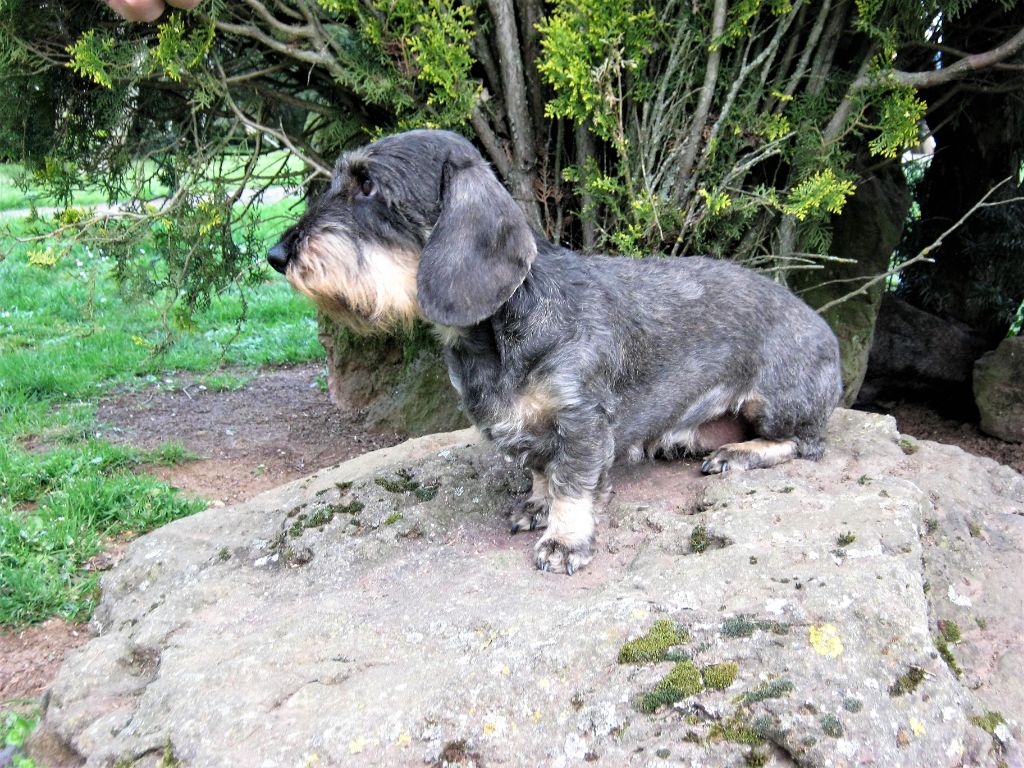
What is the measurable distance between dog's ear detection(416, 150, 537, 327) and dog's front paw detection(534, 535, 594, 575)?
94 cm

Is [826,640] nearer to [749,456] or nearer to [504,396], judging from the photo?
[504,396]

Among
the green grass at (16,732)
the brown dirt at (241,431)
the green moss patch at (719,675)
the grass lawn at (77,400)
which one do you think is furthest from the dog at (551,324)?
the brown dirt at (241,431)

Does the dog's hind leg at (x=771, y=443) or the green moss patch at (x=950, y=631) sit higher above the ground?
the dog's hind leg at (x=771, y=443)

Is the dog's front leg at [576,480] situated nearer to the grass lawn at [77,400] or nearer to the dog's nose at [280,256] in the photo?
the dog's nose at [280,256]

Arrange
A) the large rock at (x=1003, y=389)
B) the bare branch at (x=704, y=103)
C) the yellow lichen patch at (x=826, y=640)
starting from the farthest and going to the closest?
the large rock at (x=1003, y=389) → the bare branch at (x=704, y=103) → the yellow lichen patch at (x=826, y=640)

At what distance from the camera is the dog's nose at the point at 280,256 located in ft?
11.4

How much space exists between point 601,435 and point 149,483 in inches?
144

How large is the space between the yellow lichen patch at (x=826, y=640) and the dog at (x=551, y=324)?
43.2 inches

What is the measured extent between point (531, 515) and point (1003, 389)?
16.6 ft

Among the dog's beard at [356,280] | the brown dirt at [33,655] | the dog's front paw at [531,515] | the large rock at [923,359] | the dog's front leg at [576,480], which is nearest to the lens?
the dog's beard at [356,280]

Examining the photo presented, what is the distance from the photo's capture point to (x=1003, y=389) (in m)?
7.29

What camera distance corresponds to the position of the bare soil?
6.55 metres

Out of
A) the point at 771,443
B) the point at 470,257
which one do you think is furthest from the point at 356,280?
the point at 771,443

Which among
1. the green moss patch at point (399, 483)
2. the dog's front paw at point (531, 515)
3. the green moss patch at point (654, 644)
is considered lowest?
the dog's front paw at point (531, 515)
